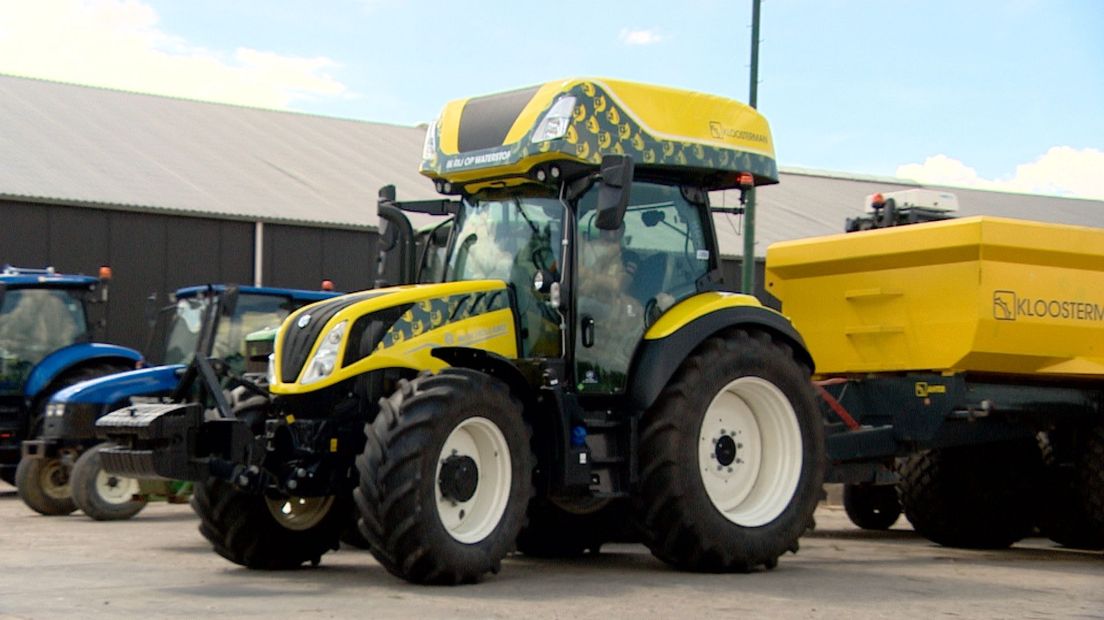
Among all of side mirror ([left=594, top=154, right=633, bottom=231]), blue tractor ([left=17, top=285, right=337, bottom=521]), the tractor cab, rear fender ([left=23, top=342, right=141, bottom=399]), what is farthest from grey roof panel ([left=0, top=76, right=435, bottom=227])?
side mirror ([left=594, top=154, right=633, bottom=231])

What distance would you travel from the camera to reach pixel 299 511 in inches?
396

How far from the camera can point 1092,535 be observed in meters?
12.4

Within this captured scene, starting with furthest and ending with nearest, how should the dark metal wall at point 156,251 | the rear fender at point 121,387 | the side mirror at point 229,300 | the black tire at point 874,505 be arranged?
the dark metal wall at point 156,251
the rear fender at point 121,387
the side mirror at point 229,300
the black tire at point 874,505

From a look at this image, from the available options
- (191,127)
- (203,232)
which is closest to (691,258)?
(203,232)

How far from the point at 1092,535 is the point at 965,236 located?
8.55 ft

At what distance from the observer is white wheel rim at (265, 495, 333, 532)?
389 inches

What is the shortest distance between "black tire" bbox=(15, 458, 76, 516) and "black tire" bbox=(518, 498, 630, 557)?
19.9 feet

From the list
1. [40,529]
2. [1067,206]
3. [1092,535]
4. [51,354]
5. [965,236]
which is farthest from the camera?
[1067,206]

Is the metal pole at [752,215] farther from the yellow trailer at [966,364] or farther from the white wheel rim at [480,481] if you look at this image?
the white wheel rim at [480,481]

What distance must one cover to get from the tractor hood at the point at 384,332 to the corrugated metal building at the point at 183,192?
1678 cm

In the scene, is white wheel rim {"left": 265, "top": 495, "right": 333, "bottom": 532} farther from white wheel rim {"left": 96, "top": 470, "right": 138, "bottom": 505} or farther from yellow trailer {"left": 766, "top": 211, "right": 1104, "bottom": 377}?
white wheel rim {"left": 96, "top": 470, "right": 138, "bottom": 505}

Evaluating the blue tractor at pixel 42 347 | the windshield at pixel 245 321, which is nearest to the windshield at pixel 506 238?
the windshield at pixel 245 321

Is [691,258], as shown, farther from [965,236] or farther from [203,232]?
[203,232]

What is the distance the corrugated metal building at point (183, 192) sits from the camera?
25.8m
